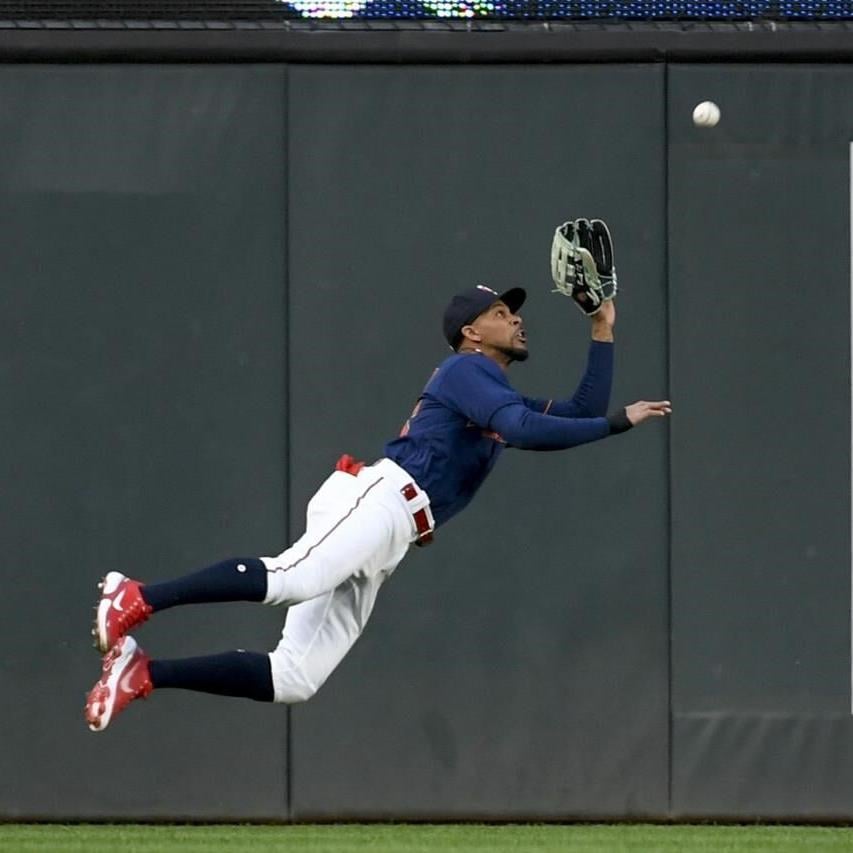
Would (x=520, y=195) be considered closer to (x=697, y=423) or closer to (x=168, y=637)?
(x=697, y=423)

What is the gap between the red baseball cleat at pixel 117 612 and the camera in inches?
233

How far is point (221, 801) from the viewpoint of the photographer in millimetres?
8133

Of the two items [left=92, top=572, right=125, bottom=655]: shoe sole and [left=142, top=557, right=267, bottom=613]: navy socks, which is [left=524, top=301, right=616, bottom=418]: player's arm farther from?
[left=92, top=572, right=125, bottom=655]: shoe sole

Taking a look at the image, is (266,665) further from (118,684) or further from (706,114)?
(706,114)

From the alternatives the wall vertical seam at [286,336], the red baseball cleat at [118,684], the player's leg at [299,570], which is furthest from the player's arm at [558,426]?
the wall vertical seam at [286,336]

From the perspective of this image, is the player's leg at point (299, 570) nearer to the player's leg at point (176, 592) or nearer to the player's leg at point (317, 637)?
the player's leg at point (176, 592)

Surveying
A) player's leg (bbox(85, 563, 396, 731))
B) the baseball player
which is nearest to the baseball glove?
the baseball player

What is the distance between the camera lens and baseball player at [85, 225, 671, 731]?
602 cm

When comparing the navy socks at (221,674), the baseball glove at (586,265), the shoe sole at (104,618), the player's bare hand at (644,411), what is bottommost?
the navy socks at (221,674)

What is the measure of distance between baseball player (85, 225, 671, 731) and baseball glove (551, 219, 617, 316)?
0.04ft

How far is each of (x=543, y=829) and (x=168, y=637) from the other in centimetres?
167

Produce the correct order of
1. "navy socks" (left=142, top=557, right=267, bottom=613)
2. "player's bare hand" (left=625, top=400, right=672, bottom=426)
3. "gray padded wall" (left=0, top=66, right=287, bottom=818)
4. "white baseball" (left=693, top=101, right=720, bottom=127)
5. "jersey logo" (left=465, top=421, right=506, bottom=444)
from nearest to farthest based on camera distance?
"player's bare hand" (left=625, top=400, right=672, bottom=426) < "navy socks" (left=142, top=557, right=267, bottom=613) < "jersey logo" (left=465, top=421, right=506, bottom=444) < "white baseball" (left=693, top=101, right=720, bottom=127) < "gray padded wall" (left=0, top=66, right=287, bottom=818)

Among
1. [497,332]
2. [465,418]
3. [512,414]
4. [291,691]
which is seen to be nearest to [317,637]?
[291,691]

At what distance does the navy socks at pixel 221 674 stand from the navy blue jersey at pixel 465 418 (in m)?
0.74
